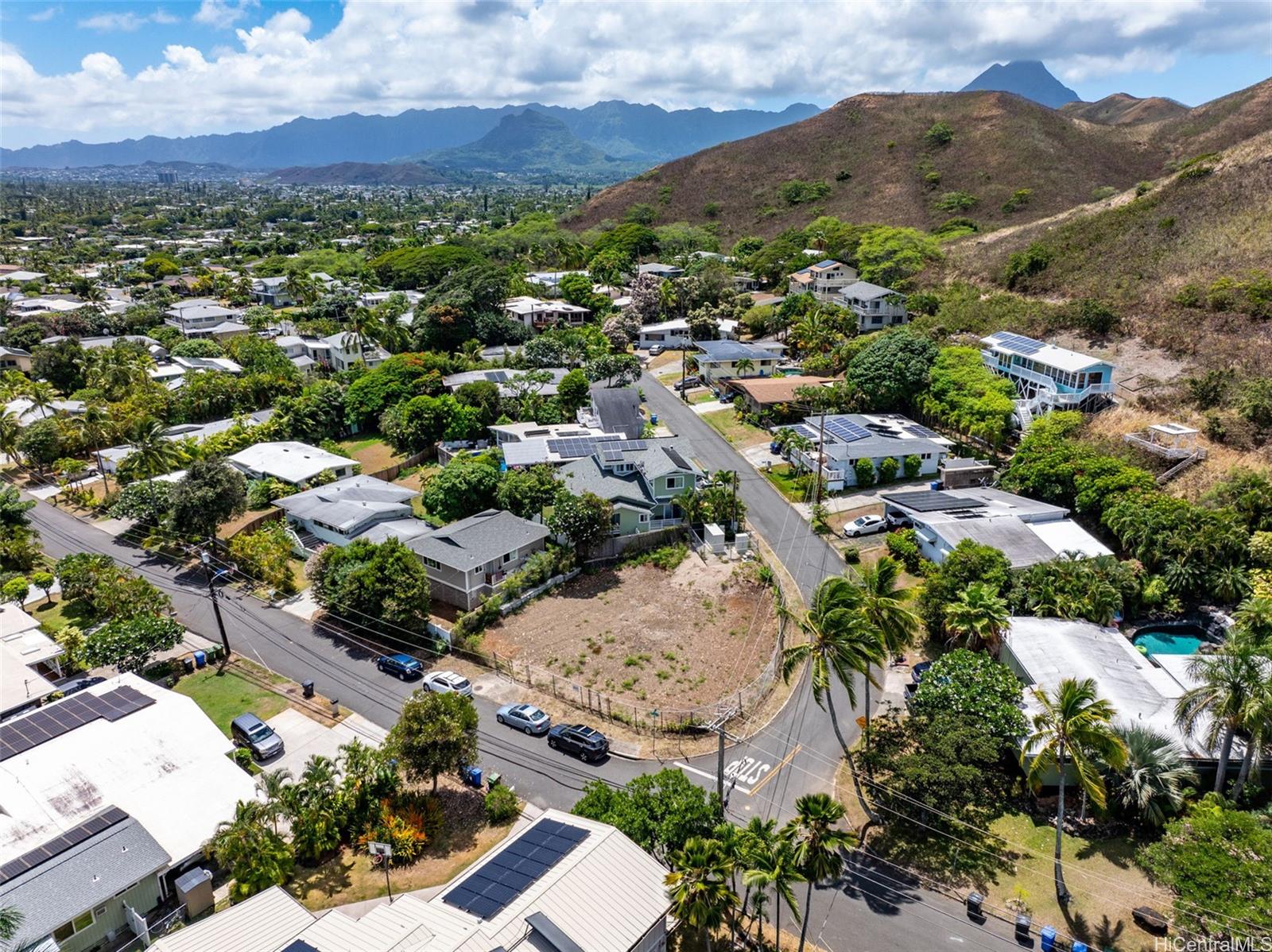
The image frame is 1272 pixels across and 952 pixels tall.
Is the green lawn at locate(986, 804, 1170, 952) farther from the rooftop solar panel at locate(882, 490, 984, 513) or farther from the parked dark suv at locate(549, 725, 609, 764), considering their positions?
the rooftop solar panel at locate(882, 490, 984, 513)

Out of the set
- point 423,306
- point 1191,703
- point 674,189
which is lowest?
point 1191,703

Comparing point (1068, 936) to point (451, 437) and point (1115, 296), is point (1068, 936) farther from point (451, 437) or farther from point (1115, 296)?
point (1115, 296)

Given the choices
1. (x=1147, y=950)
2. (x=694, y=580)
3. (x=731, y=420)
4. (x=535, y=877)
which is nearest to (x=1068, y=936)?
(x=1147, y=950)

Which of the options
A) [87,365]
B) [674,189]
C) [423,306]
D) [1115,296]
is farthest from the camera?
[674,189]

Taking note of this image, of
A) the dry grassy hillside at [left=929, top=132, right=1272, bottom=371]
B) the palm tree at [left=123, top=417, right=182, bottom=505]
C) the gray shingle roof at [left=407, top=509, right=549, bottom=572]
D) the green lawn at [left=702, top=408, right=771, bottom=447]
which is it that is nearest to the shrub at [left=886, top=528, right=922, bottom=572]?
the green lawn at [left=702, top=408, right=771, bottom=447]

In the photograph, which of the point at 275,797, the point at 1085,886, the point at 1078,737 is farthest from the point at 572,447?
the point at 1085,886

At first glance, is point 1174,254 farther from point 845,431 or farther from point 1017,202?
point 1017,202
